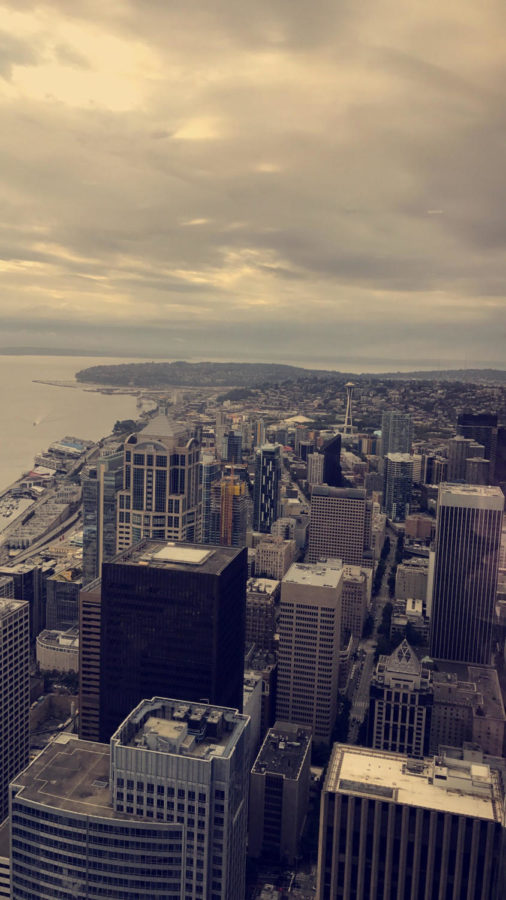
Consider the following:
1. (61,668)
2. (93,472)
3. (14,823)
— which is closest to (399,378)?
(93,472)

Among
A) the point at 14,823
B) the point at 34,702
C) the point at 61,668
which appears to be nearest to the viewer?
the point at 14,823

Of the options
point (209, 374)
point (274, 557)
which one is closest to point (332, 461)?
point (274, 557)

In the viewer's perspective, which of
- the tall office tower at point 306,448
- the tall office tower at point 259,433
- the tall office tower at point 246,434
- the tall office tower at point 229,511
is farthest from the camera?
the tall office tower at point 306,448

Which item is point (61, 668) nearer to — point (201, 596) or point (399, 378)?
point (201, 596)

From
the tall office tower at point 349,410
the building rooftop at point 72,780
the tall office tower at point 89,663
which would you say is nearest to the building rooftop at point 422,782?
the building rooftop at point 72,780

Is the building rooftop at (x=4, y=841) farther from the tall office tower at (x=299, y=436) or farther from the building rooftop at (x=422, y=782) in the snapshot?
the tall office tower at (x=299, y=436)

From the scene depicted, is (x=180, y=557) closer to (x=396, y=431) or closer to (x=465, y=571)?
(x=465, y=571)
